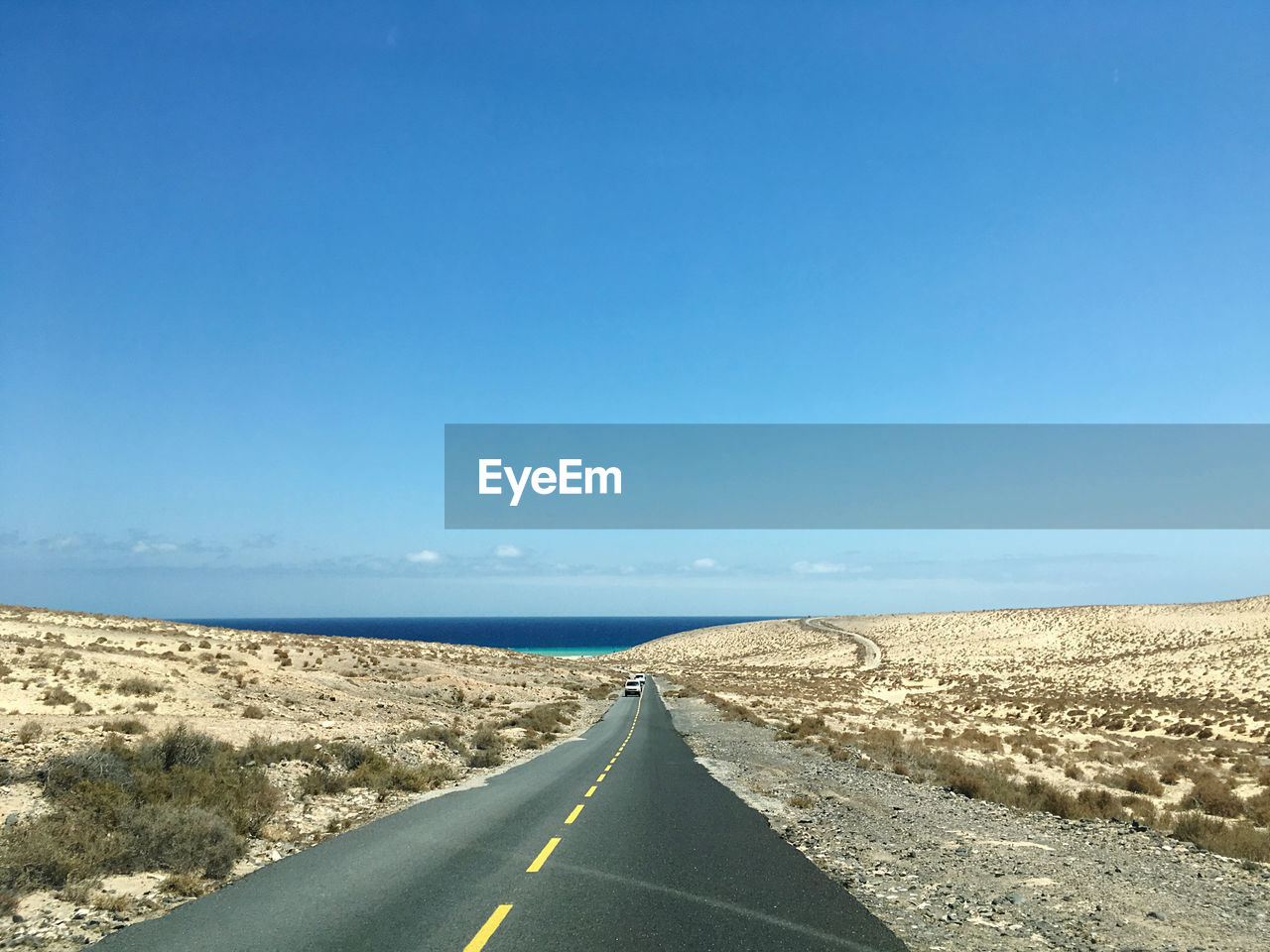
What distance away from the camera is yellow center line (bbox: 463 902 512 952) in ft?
23.4

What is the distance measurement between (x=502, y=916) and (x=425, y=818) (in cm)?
651

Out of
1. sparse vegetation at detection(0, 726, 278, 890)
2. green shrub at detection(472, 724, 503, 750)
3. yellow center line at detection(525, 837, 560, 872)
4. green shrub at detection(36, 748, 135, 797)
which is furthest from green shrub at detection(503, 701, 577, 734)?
yellow center line at detection(525, 837, 560, 872)

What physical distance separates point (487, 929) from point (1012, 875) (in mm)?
7463

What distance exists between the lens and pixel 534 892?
896 centimetres

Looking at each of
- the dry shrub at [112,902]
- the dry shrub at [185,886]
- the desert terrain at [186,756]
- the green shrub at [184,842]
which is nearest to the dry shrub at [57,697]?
the desert terrain at [186,756]

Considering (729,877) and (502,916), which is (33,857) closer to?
(502,916)

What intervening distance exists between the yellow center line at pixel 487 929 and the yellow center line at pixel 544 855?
1697mm

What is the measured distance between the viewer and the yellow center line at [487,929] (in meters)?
7.14

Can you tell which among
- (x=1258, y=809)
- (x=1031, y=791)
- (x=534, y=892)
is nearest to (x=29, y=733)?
(x=534, y=892)

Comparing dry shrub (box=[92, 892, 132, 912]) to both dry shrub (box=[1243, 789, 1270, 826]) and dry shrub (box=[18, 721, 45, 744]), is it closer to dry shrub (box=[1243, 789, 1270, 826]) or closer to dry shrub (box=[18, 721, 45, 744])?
dry shrub (box=[18, 721, 45, 744])

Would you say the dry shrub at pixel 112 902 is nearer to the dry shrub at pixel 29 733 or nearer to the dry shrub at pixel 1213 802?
the dry shrub at pixel 29 733

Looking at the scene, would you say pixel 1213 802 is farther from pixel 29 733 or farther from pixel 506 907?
pixel 29 733

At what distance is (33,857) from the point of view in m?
9.16

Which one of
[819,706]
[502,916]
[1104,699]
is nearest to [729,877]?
[502,916]
